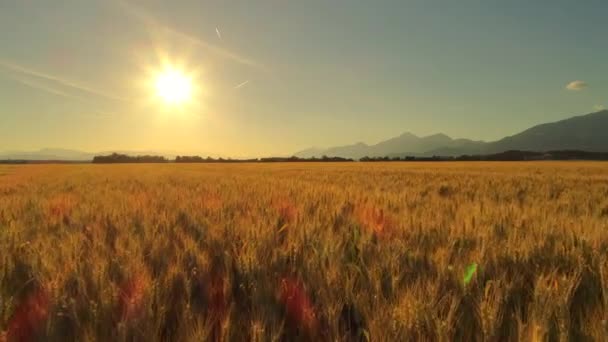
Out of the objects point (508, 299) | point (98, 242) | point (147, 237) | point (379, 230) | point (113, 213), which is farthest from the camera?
point (113, 213)

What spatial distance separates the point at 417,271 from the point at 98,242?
179cm

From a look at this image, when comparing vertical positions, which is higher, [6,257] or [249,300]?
[6,257]

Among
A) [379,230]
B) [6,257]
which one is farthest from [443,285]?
[6,257]

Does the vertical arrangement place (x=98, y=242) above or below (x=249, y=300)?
above

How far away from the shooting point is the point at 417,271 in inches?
60.1

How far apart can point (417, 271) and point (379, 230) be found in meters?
0.81

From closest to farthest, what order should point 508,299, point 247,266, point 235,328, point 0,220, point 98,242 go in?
point 235,328
point 508,299
point 247,266
point 98,242
point 0,220

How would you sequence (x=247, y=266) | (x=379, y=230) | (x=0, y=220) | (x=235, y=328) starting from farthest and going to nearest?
(x=0, y=220) < (x=379, y=230) < (x=247, y=266) < (x=235, y=328)

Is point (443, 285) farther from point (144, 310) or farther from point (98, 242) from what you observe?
point (98, 242)

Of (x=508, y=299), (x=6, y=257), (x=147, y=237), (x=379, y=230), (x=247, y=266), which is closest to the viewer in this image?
(x=508, y=299)

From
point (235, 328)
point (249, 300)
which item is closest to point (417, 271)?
point (249, 300)

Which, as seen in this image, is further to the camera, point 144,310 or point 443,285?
point 443,285

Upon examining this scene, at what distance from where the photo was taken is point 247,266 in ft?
4.95

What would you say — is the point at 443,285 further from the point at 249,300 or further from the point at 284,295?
the point at 249,300
